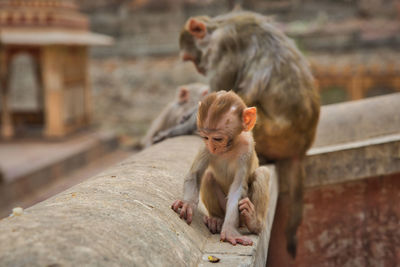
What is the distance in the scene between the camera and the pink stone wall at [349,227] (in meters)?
3.72

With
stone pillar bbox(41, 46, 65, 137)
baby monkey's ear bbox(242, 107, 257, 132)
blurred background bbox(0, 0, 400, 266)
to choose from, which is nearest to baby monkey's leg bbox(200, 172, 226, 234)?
baby monkey's ear bbox(242, 107, 257, 132)

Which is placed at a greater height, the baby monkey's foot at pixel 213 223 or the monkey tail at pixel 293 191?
the baby monkey's foot at pixel 213 223

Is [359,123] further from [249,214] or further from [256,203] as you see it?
[249,214]

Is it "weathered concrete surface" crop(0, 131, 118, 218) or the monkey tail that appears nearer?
the monkey tail

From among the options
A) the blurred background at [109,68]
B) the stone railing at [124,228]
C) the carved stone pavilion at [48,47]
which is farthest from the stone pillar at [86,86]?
the stone railing at [124,228]

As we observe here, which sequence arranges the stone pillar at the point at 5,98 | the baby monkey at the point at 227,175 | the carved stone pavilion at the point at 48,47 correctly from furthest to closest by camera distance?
the stone pillar at the point at 5,98 → the carved stone pavilion at the point at 48,47 → the baby monkey at the point at 227,175

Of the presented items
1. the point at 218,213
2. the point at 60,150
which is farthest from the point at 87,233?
the point at 60,150

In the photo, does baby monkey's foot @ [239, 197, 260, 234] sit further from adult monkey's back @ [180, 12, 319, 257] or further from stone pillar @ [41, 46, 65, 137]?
stone pillar @ [41, 46, 65, 137]

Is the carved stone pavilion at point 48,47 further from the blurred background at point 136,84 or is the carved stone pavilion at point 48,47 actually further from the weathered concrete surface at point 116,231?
the weathered concrete surface at point 116,231

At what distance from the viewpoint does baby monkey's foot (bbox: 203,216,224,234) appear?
2.26 m

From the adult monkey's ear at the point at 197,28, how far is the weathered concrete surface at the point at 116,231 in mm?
1736

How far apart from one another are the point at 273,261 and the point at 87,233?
98.2 inches

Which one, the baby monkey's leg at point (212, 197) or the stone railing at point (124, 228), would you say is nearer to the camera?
the stone railing at point (124, 228)

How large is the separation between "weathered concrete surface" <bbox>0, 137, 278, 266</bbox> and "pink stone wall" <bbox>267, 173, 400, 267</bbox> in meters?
1.47
